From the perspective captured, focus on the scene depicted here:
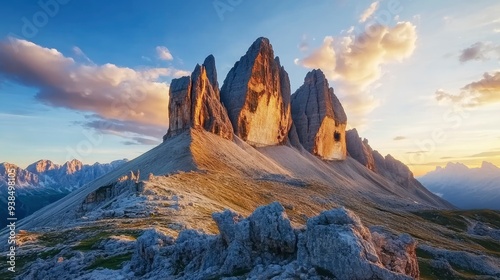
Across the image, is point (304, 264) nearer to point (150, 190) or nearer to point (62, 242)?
point (62, 242)

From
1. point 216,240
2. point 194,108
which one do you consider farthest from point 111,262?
point 194,108

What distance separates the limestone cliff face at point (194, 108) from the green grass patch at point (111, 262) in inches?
4622

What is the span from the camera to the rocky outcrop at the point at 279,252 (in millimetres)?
19172

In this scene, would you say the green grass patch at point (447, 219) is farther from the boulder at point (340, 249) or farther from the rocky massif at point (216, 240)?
the boulder at point (340, 249)

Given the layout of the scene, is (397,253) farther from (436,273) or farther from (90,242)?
(90,242)

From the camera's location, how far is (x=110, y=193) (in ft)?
216

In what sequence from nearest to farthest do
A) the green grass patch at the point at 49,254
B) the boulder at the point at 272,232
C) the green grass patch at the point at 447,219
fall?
the boulder at the point at 272,232 → the green grass patch at the point at 49,254 → the green grass patch at the point at 447,219

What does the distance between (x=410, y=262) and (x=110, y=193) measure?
57.2m

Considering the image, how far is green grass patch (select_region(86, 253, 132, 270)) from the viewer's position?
28625 millimetres

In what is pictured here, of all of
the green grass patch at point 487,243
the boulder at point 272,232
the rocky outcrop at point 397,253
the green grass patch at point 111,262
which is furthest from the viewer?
the green grass patch at point 487,243

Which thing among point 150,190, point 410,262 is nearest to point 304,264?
point 410,262

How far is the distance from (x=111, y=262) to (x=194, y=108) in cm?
12303

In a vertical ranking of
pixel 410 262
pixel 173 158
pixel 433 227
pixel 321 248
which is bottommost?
pixel 433 227

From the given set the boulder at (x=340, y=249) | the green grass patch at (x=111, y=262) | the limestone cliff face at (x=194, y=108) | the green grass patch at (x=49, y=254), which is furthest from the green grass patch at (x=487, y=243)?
the limestone cliff face at (x=194, y=108)
